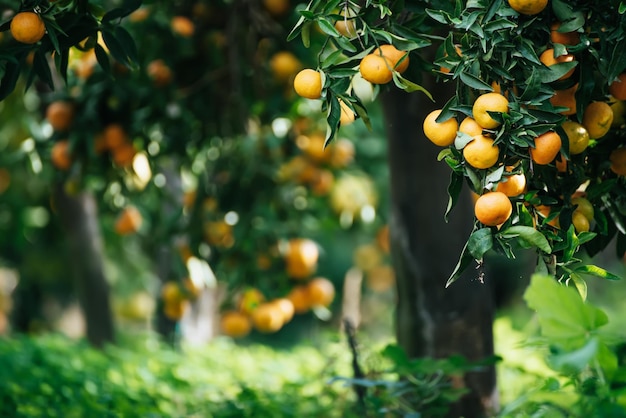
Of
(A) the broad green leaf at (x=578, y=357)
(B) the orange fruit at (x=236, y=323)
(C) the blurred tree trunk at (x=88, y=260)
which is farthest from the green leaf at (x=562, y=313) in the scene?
(C) the blurred tree trunk at (x=88, y=260)

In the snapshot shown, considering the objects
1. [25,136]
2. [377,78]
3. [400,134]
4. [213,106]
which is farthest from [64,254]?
[377,78]

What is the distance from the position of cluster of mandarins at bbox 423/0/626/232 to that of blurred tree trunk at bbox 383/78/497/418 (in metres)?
0.78

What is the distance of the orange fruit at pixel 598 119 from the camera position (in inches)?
62.5

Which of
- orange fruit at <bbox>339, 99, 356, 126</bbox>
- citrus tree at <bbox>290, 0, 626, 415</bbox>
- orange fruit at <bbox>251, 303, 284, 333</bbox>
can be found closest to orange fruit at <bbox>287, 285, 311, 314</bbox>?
orange fruit at <bbox>251, 303, 284, 333</bbox>

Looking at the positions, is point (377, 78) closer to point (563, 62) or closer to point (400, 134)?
point (563, 62)

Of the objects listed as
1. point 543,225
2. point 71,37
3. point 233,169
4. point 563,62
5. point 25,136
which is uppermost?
point 563,62

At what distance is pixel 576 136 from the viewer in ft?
5.15

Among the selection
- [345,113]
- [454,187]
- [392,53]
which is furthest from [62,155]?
[454,187]

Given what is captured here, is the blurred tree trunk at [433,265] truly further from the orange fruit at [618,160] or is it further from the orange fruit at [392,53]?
the orange fruit at [392,53]

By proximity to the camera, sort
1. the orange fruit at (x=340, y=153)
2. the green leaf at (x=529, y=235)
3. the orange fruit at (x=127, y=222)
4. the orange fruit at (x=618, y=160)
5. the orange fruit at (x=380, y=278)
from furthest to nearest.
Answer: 1. the orange fruit at (x=380, y=278)
2. the orange fruit at (x=127, y=222)
3. the orange fruit at (x=340, y=153)
4. the orange fruit at (x=618, y=160)
5. the green leaf at (x=529, y=235)

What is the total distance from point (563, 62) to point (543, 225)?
12.6 inches

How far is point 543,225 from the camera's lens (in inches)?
59.3

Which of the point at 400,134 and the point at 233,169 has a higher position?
the point at 400,134

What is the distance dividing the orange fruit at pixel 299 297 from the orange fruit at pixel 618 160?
1984 millimetres
